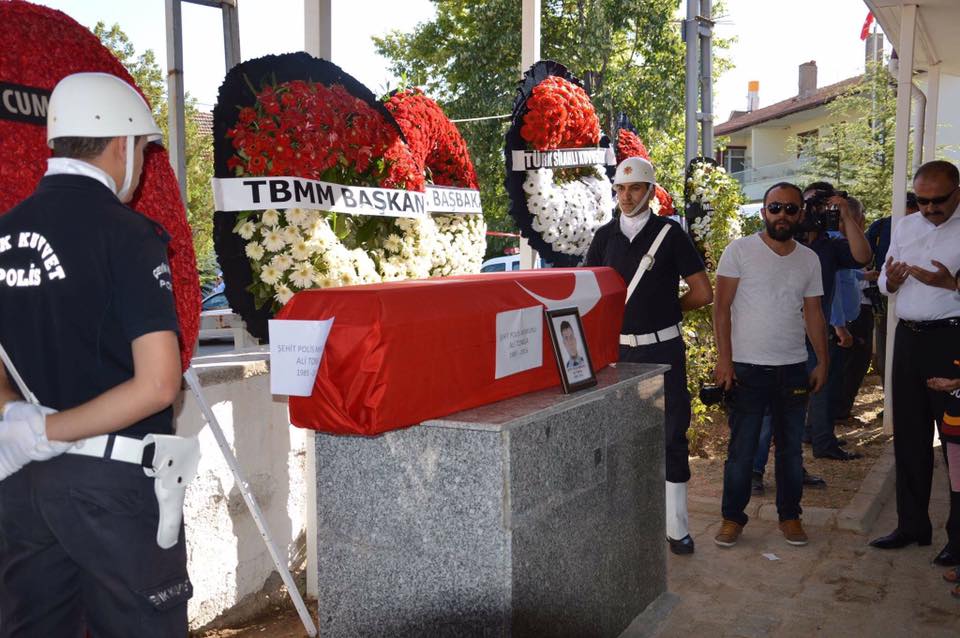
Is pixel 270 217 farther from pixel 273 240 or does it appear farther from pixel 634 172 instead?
pixel 634 172

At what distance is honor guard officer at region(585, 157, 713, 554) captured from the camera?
16.1 feet

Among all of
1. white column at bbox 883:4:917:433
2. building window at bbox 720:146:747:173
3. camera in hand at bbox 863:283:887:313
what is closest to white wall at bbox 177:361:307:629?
white column at bbox 883:4:917:433

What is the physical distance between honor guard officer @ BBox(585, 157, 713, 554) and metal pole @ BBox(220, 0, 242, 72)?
2.19 meters

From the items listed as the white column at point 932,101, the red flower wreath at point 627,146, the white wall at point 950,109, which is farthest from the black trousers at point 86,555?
the white wall at point 950,109

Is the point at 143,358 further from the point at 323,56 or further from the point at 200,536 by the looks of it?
the point at 323,56

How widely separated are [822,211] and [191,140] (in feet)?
55.3

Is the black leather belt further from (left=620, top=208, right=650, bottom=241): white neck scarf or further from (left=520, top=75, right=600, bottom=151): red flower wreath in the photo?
(left=520, top=75, right=600, bottom=151): red flower wreath

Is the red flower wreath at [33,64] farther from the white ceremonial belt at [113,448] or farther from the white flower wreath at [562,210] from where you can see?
the white flower wreath at [562,210]

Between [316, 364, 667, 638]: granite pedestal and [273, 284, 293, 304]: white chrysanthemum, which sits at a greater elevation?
[273, 284, 293, 304]: white chrysanthemum

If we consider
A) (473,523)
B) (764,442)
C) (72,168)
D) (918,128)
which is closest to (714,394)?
(764,442)

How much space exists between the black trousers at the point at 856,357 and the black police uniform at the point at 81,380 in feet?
23.2

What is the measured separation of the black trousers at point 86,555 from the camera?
7.20 ft

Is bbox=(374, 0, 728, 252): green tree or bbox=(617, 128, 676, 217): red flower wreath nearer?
bbox=(617, 128, 676, 217): red flower wreath

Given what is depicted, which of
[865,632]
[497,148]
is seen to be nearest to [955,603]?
[865,632]
